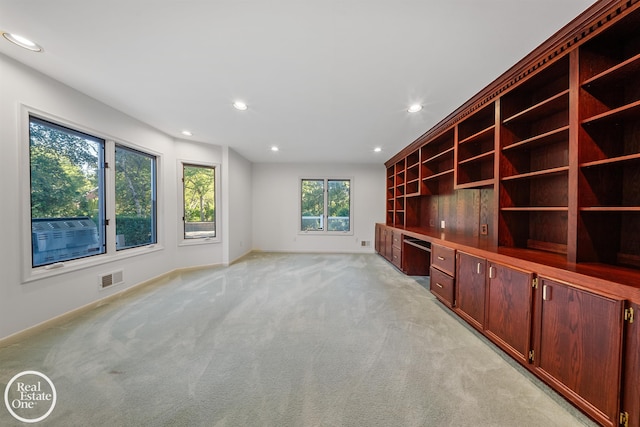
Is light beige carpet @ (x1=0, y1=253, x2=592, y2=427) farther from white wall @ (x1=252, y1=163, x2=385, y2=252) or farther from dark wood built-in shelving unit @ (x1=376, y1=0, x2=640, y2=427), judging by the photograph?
white wall @ (x1=252, y1=163, x2=385, y2=252)

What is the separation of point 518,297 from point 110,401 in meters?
2.91

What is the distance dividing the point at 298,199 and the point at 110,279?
422 centimetres

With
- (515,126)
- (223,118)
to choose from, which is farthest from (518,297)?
(223,118)

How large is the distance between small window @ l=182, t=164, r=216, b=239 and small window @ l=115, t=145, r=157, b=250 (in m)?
0.58

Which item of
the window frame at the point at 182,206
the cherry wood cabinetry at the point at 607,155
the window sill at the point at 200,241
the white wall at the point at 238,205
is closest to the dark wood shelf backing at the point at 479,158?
the cherry wood cabinetry at the point at 607,155

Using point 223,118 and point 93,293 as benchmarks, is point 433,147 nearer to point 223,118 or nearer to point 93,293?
point 223,118

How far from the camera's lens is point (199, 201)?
465 cm

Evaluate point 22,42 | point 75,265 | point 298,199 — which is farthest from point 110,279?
point 298,199

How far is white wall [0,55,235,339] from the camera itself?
81.4 inches

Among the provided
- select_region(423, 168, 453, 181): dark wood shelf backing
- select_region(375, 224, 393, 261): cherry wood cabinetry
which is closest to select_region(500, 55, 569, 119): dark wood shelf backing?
select_region(423, 168, 453, 181): dark wood shelf backing

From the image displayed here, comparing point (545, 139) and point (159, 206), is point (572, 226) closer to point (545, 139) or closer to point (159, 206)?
point (545, 139)

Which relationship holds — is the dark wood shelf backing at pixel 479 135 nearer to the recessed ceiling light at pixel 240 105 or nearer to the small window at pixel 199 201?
the recessed ceiling light at pixel 240 105

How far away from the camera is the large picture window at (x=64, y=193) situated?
237cm

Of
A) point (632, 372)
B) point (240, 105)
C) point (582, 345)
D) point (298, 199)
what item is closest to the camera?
point (632, 372)
